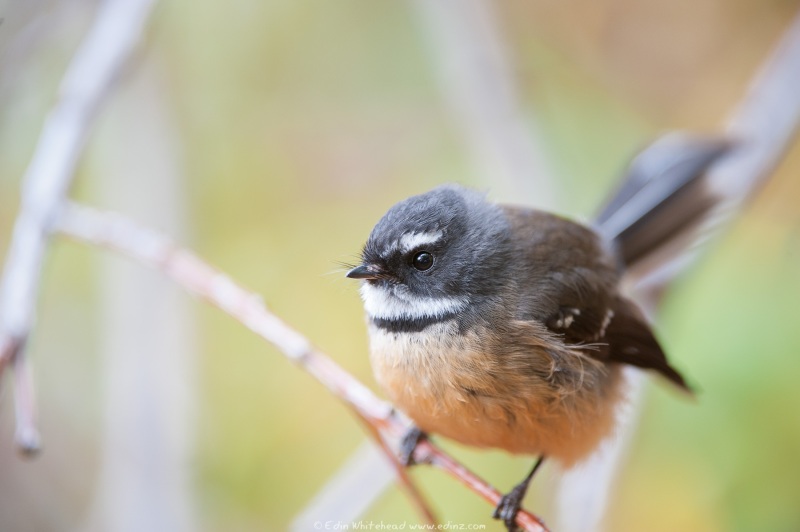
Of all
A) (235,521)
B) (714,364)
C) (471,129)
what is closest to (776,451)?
(714,364)

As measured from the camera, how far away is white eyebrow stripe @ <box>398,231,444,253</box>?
8.39 feet

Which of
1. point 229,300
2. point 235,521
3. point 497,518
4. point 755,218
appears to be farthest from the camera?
point 755,218

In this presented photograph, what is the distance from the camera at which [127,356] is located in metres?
3.76

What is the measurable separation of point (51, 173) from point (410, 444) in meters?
1.75

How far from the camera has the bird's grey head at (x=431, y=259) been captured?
2.57 m

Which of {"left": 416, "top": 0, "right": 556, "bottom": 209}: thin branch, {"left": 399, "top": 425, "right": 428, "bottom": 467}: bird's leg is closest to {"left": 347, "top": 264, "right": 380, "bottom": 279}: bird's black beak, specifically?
{"left": 399, "top": 425, "right": 428, "bottom": 467}: bird's leg

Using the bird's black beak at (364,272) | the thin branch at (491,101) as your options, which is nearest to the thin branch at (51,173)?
the bird's black beak at (364,272)

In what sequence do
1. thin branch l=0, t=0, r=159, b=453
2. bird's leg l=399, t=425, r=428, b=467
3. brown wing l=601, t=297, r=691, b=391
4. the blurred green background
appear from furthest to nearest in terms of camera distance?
the blurred green background
brown wing l=601, t=297, r=691, b=391
bird's leg l=399, t=425, r=428, b=467
thin branch l=0, t=0, r=159, b=453

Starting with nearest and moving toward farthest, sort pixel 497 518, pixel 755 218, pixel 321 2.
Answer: pixel 497 518
pixel 755 218
pixel 321 2

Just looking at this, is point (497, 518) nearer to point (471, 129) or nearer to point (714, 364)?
point (714, 364)

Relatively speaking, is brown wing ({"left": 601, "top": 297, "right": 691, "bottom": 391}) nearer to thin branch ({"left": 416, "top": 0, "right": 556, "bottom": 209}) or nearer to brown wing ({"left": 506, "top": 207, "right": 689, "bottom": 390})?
brown wing ({"left": 506, "top": 207, "right": 689, "bottom": 390})

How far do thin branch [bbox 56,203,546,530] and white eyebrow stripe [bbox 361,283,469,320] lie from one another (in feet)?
0.83

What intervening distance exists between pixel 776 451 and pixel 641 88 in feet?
9.39

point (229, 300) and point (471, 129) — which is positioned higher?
point (229, 300)
